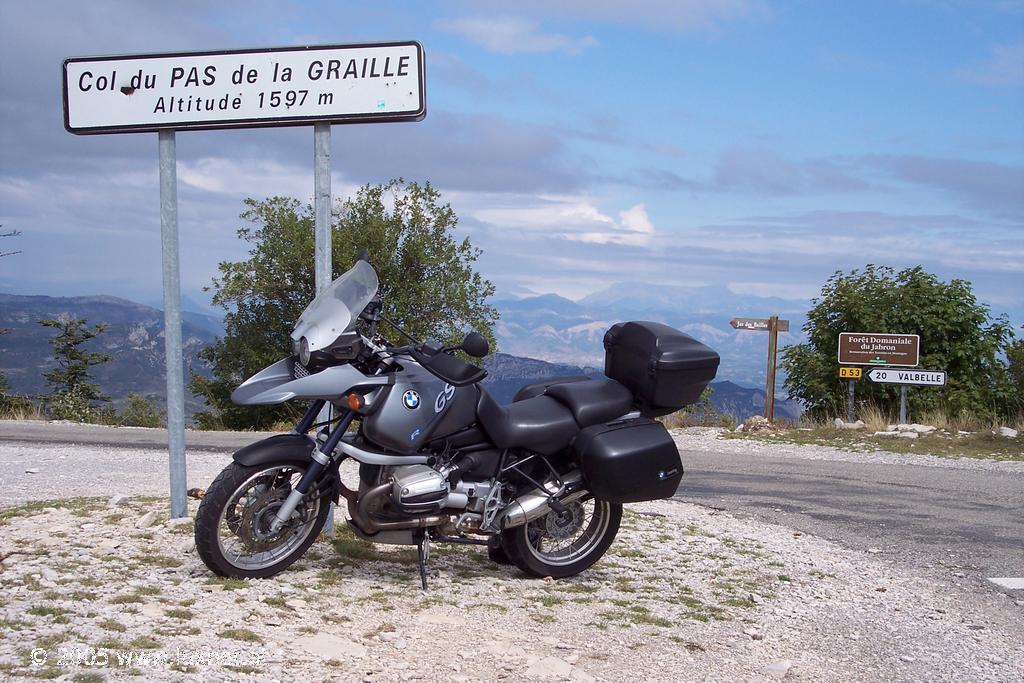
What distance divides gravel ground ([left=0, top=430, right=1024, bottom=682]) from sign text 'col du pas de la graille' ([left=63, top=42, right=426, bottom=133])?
2794 mm

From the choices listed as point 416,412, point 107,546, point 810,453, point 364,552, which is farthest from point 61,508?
point 810,453

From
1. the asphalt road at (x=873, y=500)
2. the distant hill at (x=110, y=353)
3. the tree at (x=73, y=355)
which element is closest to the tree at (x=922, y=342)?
the asphalt road at (x=873, y=500)

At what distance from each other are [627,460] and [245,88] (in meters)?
3.55

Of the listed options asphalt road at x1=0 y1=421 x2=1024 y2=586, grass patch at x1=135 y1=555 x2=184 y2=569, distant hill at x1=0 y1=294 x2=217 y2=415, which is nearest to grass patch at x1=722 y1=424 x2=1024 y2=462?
asphalt road at x1=0 y1=421 x2=1024 y2=586

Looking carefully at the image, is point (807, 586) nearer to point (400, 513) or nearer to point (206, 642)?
point (400, 513)

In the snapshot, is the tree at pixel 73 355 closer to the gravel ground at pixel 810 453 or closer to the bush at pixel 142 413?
the bush at pixel 142 413

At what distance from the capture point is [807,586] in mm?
6734

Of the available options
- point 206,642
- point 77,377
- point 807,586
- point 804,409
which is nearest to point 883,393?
point 804,409

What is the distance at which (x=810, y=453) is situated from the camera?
48.2ft

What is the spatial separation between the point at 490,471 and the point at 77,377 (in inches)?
1488

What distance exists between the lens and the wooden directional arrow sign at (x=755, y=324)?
2017 centimetres

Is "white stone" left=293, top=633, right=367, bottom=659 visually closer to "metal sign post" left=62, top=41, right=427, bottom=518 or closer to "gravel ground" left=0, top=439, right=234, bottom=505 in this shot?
"metal sign post" left=62, top=41, right=427, bottom=518

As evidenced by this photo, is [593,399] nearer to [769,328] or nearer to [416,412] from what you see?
[416,412]

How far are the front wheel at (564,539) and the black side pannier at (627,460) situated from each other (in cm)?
33
